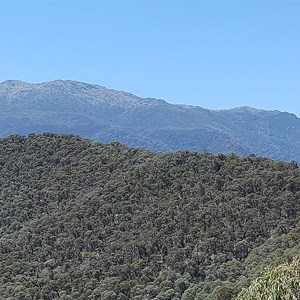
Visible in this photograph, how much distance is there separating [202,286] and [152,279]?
17.9 ft

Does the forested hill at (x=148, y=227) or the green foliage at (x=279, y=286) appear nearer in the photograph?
the green foliage at (x=279, y=286)

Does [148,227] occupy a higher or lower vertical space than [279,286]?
lower

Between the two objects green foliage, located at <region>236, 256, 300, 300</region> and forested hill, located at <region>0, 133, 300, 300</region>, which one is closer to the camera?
green foliage, located at <region>236, 256, 300, 300</region>

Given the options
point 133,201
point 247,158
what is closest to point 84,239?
point 133,201

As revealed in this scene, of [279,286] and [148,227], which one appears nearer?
[279,286]

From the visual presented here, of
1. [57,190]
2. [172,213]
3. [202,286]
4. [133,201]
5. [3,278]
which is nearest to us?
[202,286]

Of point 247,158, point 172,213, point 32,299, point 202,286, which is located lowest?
point 32,299

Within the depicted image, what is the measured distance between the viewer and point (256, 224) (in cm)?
5762

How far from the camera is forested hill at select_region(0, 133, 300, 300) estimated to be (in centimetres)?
5278

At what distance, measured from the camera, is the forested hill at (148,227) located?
2078 inches

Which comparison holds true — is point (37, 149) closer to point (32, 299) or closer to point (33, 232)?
point (33, 232)

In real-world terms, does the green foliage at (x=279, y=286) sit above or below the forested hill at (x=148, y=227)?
above

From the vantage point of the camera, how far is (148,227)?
61.7 meters

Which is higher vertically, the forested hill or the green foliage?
the green foliage
